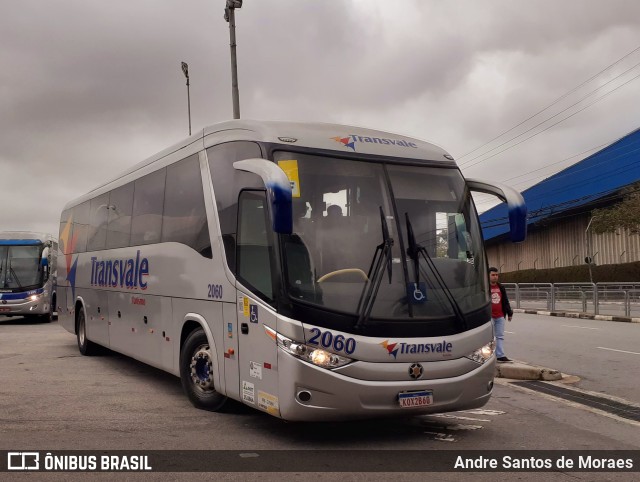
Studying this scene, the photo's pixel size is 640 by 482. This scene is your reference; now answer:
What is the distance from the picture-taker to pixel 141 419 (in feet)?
24.8

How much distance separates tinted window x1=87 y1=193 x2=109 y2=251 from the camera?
12.5 m

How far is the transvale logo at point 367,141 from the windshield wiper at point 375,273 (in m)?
0.89

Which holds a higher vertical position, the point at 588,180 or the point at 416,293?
the point at 588,180

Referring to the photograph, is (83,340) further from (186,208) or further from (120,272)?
(186,208)

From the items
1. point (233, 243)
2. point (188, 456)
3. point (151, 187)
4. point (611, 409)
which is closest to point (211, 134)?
point (233, 243)

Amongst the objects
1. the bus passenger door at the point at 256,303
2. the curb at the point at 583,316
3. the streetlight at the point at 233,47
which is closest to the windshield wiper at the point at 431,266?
the bus passenger door at the point at 256,303

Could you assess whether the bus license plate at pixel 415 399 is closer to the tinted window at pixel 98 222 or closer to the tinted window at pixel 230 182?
the tinted window at pixel 230 182

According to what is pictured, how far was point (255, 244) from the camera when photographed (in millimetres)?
6848

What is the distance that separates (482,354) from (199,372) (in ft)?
10.7

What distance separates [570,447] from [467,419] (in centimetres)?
145

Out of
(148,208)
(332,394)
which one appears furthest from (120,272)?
(332,394)

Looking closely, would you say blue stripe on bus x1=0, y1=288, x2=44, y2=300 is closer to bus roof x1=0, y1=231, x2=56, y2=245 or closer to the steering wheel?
bus roof x1=0, y1=231, x2=56, y2=245

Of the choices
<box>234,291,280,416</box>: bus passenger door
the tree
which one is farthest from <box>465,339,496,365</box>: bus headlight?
the tree

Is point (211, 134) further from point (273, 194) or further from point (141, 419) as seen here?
point (141, 419)
